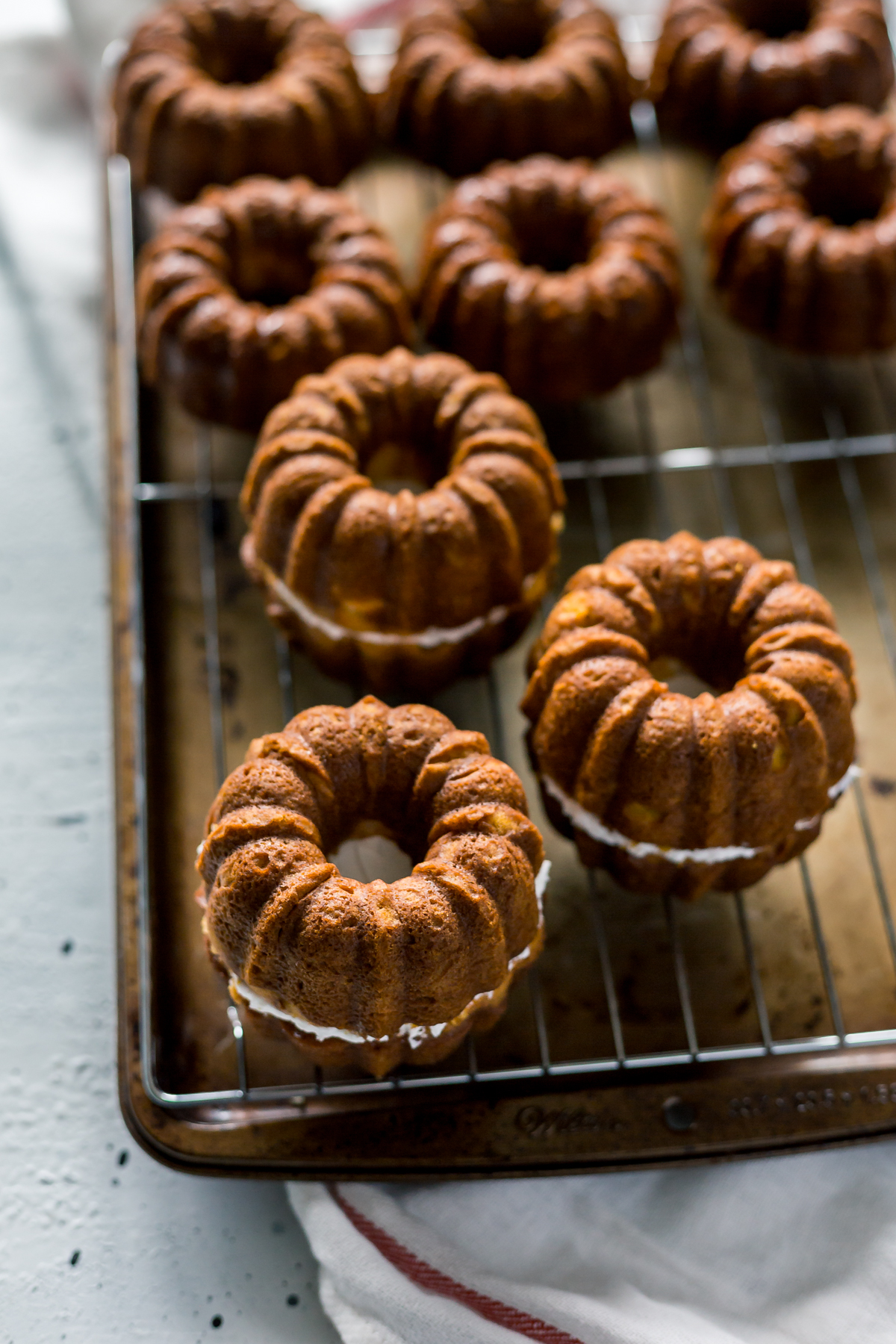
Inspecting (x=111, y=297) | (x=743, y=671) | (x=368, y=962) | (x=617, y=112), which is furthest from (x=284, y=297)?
(x=368, y=962)

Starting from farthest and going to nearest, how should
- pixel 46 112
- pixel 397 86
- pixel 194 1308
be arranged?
pixel 46 112 < pixel 397 86 < pixel 194 1308

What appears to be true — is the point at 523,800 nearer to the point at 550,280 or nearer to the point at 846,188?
the point at 550,280

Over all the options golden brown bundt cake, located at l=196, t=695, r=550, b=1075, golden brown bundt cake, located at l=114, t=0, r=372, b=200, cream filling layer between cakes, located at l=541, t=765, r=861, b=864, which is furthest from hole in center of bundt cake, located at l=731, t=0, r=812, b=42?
golden brown bundt cake, located at l=196, t=695, r=550, b=1075

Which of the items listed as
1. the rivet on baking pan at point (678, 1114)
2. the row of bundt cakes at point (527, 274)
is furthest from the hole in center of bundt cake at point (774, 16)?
the rivet on baking pan at point (678, 1114)

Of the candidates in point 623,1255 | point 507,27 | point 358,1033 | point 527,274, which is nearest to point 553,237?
point 527,274

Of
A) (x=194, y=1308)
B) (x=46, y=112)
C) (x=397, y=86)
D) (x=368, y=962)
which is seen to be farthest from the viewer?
(x=46, y=112)

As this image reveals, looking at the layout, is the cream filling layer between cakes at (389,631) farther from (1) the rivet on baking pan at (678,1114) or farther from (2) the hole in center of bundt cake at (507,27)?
(2) the hole in center of bundt cake at (507,27)

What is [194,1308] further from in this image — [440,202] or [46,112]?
[46,112]
